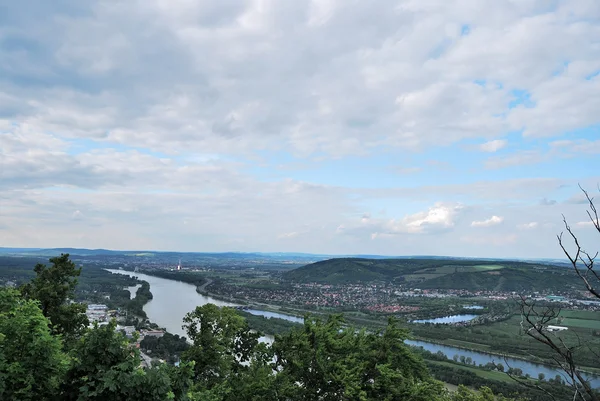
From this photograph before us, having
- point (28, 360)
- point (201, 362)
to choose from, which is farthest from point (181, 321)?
point (28, 360)

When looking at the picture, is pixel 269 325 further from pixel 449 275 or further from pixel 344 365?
pixel 449 275

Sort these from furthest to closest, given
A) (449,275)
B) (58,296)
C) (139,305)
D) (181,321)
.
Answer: (449,275)
(139,305)
(181,321)
(58,296)

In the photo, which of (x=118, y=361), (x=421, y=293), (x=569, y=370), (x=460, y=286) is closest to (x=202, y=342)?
(x=118, y=361)

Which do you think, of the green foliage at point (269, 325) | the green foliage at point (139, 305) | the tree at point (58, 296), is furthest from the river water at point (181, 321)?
the tree at point (58, 296)

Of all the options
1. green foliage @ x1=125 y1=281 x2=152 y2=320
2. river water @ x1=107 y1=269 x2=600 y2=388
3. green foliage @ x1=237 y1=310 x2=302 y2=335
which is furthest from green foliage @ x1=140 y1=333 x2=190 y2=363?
green foliage @ x1=125 y1=281 x2=152 y2=320

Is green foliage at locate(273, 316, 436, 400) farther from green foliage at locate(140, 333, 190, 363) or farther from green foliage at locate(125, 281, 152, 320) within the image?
green foliage at locate(125, 281, 152, 320)

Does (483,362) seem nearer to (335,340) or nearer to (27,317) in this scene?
(335,340)

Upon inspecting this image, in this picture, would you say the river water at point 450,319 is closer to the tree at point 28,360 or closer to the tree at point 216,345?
the tree at point 216,345
